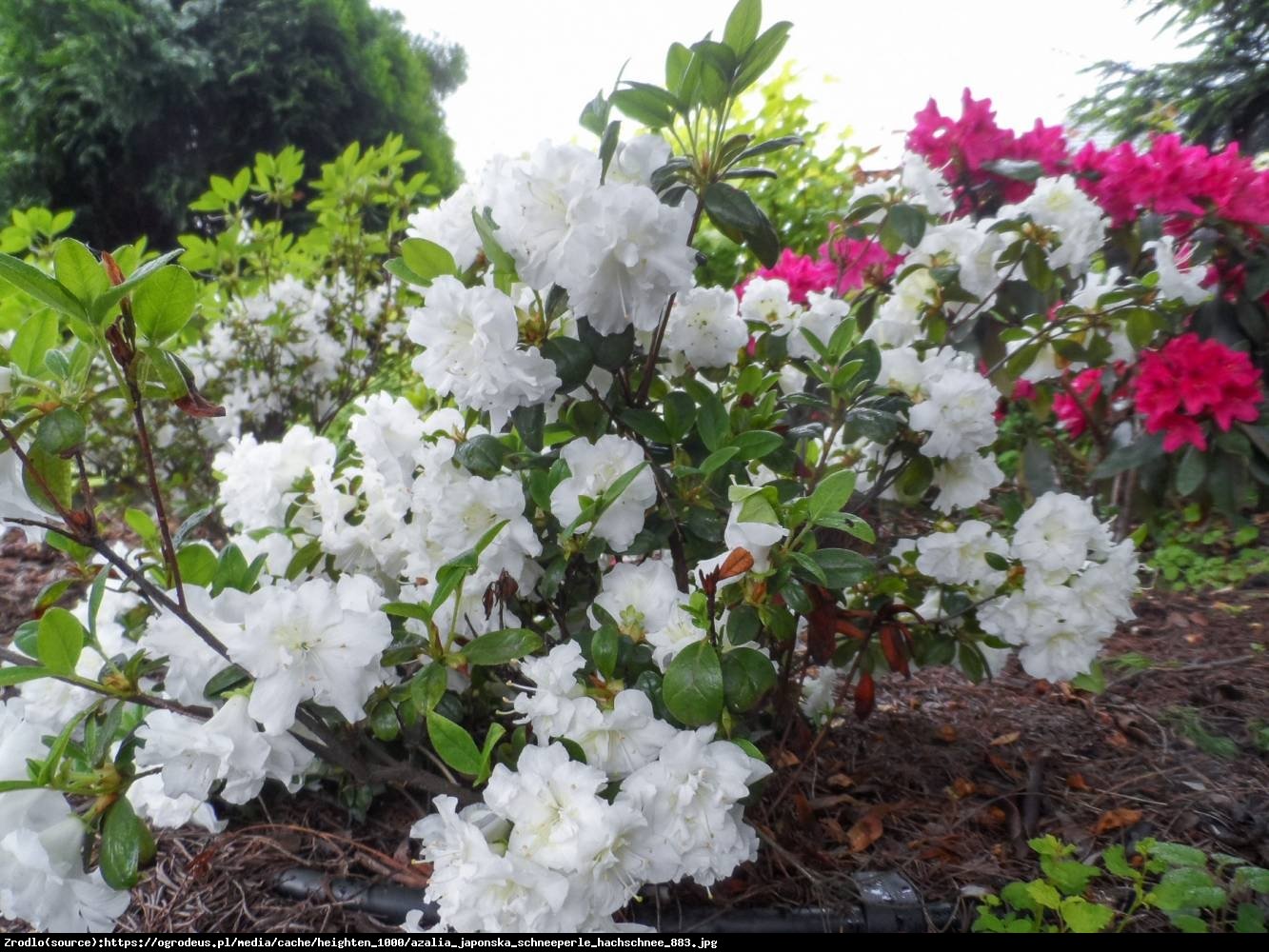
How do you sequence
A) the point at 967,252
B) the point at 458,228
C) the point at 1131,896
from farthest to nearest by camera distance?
the point at 967,252
the point at 1131,896
the point at 458,228

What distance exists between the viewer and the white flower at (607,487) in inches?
35.0

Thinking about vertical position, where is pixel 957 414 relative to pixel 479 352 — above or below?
above

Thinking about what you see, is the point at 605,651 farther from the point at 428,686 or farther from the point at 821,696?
the point at 821,696

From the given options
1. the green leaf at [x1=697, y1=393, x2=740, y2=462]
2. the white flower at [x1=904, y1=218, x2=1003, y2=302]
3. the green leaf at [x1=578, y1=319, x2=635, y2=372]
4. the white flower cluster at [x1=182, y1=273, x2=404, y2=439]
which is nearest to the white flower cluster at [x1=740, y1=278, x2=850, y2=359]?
the white flower at [x1=904, y1=218, x2=1003, y2=302]

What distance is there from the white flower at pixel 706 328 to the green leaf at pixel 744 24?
1.03 ft

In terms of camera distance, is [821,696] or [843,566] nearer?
[843,566]

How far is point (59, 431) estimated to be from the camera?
27.0 inches

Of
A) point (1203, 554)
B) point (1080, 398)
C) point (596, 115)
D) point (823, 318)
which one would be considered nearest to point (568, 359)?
point (596, 115)

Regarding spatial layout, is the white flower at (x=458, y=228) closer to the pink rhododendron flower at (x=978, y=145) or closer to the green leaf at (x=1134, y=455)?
the pink rhododendron flower at (x=978, y=145)

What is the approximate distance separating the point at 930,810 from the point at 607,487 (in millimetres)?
767

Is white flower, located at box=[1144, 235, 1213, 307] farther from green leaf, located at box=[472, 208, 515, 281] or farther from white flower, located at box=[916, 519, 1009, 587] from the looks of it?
green leaf, located at box=[472, 208, 515, 281]

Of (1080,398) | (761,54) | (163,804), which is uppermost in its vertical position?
(1080,398)

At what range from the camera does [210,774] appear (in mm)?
793

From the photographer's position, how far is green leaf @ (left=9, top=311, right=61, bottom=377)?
2.56 ft
